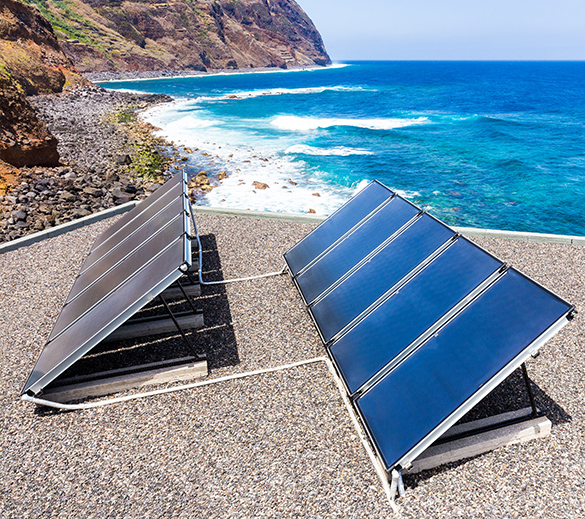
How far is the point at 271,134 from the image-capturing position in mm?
41938

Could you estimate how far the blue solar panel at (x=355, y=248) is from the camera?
6.50 meters

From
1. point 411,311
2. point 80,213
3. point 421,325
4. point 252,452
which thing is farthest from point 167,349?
point 80,213

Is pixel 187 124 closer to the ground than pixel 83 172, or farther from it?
farther from it

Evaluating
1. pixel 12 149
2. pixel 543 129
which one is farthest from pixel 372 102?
pixel 12 149

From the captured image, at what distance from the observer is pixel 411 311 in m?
4.91

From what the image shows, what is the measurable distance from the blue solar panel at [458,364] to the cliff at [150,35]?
142635 mm

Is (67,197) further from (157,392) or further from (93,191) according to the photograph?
(157,392)

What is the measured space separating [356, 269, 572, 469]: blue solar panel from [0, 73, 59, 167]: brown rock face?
20.4 metres

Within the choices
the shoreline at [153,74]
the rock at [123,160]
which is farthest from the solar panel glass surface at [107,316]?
the shoreline at [153,74]

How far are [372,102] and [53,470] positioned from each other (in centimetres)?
8409

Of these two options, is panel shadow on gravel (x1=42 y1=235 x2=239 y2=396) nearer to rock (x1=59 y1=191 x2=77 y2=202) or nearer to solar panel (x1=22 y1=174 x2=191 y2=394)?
solar panel (x1=22 y1=174 x2=191 y2=394)

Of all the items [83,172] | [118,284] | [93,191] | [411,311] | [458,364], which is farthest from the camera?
[83,172]

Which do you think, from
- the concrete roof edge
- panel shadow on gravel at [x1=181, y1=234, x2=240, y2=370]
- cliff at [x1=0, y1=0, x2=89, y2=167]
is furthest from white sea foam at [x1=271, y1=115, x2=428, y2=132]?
panel shadow on gravel at [x1=181, y1=234, x2=240, y2=370]

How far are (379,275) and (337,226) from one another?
225 centimetres
